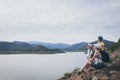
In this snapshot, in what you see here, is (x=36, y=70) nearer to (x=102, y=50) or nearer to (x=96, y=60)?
(x=96, y=60)

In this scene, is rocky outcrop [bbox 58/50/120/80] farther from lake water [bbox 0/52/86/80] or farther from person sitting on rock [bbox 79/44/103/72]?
lake water [bbox 0/52/86/80]

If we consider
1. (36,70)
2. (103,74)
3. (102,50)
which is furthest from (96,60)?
(36,70)

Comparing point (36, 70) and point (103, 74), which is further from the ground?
point (103, 74)

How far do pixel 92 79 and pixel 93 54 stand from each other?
1.85 metres

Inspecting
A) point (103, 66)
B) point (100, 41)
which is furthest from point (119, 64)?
point (100, 41)

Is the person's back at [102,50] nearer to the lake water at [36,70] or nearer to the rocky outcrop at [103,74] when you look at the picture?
the rocky outcrop at [103,74]

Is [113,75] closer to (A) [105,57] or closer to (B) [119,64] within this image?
(A) [105,57]

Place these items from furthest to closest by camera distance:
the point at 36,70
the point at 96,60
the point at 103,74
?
the point at 36,70 → the point at 103,74 → the point at 96,60

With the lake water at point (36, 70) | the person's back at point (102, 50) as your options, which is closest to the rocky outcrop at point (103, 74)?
the person's back at point (102, 50)

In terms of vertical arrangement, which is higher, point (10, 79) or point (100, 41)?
point (100, 41)

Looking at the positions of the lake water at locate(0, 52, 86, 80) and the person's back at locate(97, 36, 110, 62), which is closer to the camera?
the person's back at locate(97, 36, 110, 62)

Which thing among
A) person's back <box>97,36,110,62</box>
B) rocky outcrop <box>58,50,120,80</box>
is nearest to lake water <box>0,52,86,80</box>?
rocky outcrop <box>58,50,120,80</box>

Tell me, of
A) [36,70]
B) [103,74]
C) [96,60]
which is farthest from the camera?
[36,70]

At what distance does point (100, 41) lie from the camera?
63.7 ft
